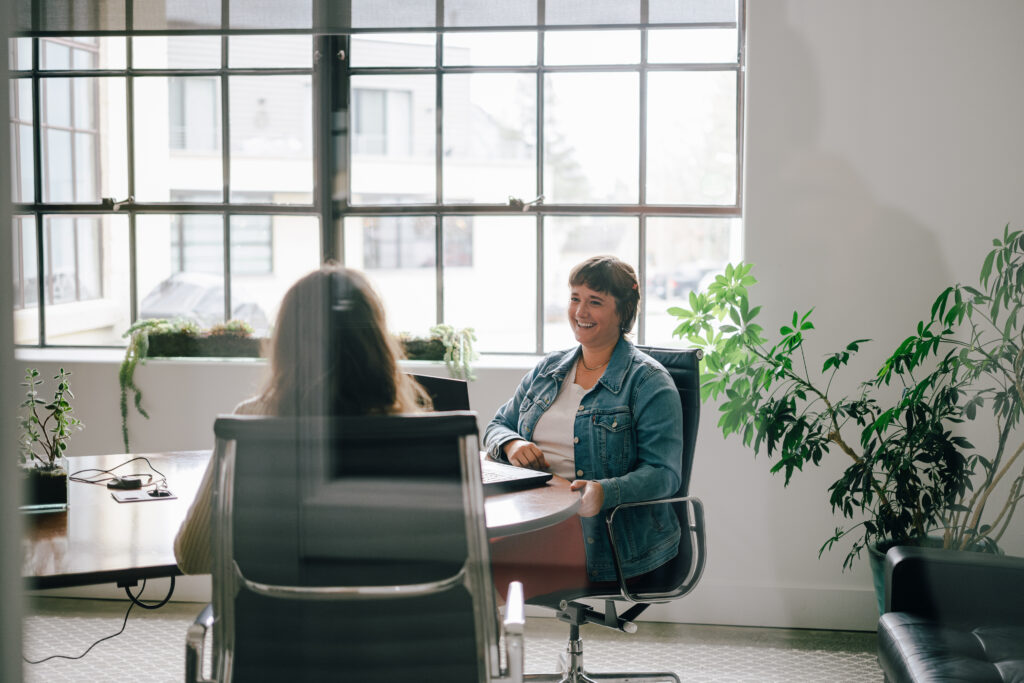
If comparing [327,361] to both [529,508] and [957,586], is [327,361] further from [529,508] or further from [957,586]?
[957,586]

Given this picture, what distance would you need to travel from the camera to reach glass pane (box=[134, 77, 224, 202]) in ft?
8.16

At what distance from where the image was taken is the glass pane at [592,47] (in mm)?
2965

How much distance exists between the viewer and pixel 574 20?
114 inches

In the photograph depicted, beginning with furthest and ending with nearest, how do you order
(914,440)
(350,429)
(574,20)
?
1. (574,20)
2. (914,440)
3. (350,429)

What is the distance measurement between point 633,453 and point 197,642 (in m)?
1.11

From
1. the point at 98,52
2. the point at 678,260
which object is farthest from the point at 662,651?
the point at 98,52

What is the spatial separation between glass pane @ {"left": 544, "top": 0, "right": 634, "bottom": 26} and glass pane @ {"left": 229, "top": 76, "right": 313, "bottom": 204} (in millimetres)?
832

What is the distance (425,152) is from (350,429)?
208 centimetres

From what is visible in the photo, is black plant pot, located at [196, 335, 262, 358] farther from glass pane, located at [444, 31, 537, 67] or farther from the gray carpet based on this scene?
glass pane, located at [444, 31, 537, 67]

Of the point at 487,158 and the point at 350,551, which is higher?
the point at 487,158

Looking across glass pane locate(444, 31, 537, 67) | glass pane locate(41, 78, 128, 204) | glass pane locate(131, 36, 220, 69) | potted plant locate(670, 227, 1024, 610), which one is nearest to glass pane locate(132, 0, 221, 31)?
glass pane locate(131, 36, 220, 69)

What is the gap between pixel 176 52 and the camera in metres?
2.23

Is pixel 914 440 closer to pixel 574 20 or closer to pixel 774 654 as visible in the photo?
pixel 774 654

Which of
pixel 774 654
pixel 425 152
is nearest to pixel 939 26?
pixel 425 152
